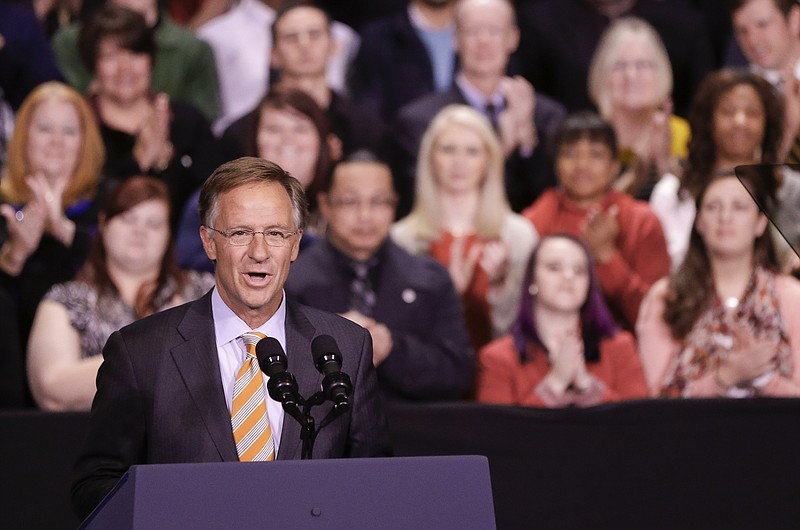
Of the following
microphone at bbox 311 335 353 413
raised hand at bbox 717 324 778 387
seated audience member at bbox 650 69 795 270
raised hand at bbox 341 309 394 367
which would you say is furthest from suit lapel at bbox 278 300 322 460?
seated audience member at bbox 650 69 795 270

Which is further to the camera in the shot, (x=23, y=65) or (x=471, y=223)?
(x=23, y=65)

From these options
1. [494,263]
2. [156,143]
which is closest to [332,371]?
[494,263]

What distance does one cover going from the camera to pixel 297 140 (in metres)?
5.09

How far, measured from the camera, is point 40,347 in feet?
14.3

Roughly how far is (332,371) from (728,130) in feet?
10.6

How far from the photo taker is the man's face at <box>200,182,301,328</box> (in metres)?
2.41

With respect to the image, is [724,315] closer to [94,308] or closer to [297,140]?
[297,140]

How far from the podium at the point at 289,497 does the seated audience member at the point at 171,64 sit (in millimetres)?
3726

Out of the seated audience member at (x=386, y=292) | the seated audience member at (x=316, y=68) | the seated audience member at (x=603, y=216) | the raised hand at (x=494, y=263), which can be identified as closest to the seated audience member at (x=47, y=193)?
the seated audience member at (x=316, y=68)

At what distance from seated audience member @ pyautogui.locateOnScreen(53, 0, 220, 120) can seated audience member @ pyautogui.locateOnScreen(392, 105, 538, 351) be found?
110 cm

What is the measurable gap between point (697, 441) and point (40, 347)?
2.13 m

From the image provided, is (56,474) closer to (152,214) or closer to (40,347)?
(40,347)

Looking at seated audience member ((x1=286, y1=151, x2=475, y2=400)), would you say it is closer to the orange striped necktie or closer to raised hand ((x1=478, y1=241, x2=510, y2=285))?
raised hand ((x1=478, y1=241, x2=510, y2=285))

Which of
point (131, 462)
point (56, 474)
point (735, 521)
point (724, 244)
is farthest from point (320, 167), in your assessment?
point (131, 462)
